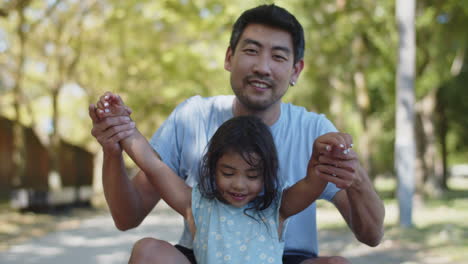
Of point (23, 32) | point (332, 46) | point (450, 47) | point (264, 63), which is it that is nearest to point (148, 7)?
point (23, 32)

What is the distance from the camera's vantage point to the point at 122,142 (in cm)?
279

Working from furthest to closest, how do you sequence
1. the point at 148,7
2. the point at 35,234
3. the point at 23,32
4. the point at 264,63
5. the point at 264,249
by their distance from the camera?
the point at 148,7
the point at 23,32
the point at 35,234
the point at 264,63
the point at 264,249

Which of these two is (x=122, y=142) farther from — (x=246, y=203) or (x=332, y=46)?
(x=332, y=46)

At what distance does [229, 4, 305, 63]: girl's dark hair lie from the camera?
324 cm

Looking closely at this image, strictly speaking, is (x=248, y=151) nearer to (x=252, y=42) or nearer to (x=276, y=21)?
(x=252, y=42)

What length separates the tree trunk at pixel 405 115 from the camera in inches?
405

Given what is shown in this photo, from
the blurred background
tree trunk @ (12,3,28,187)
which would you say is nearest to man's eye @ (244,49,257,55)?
the blurred background

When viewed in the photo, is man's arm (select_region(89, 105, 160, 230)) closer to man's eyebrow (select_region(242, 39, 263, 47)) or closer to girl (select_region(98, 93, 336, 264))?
girl (select_region(98, 93, 336, 264))

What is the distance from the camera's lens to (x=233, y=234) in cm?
278

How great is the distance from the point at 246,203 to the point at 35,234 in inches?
397

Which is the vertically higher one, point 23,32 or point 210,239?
point 23,32

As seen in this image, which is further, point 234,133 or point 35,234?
point 35,234

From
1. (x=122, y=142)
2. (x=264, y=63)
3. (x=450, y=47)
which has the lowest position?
(x=122, y=142)

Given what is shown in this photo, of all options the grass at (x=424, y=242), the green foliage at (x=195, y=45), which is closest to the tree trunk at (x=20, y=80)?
the green foliage at (x=195, y=45)
